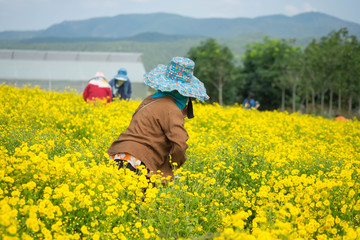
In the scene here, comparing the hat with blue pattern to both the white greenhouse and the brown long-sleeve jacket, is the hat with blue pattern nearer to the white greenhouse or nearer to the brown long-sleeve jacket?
the brown long-sleeve jacket

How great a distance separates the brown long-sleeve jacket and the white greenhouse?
804 inches

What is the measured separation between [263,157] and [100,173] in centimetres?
243

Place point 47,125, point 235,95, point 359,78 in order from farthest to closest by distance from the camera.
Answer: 1. point 235,95
2. point 359,78
3. point 47,125

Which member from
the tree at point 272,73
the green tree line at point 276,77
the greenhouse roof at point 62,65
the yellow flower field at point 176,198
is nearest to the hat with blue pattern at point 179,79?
the yellow flower field at point 176,198

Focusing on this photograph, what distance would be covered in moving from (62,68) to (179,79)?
80.2 ft

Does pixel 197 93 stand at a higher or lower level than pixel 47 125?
higher

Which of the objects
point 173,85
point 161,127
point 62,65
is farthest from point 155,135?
point 62,65

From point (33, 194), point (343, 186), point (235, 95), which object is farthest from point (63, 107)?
point (235, 95)

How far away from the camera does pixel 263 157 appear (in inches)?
195

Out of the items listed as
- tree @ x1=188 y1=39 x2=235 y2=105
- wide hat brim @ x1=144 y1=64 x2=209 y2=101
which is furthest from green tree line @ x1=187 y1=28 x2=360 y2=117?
wide hat brim @ x1=144 y1=64 x2=209 y2=101

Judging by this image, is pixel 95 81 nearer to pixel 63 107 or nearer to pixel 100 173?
pixel 63 107

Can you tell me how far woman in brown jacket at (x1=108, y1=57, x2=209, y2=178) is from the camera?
12.1 ft

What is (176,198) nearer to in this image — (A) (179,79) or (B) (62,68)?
(A) (179,79)

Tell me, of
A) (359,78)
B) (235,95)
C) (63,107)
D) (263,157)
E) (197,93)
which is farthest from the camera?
(235,95)
